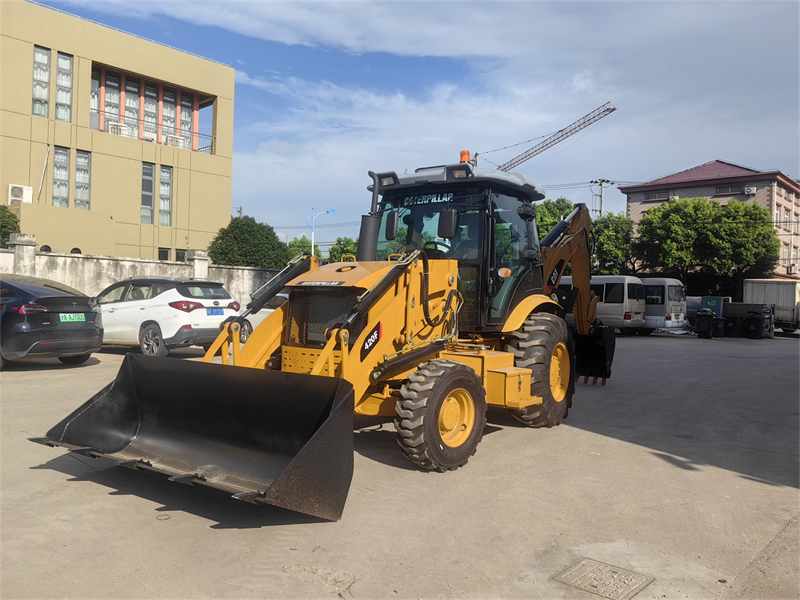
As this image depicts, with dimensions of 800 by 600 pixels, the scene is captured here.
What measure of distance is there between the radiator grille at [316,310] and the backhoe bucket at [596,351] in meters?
5.62

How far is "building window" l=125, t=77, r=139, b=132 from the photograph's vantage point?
35.6 meters

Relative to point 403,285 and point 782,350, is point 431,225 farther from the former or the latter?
point 782,350

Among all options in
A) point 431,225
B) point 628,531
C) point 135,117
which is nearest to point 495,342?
point 431,225

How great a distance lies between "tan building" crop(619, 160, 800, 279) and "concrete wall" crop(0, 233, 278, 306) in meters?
35.2

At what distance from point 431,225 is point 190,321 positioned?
22.1 feet

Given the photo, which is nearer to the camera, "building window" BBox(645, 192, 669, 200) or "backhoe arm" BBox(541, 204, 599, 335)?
"backhoe arm" BBox(541, 204, 599, 335)

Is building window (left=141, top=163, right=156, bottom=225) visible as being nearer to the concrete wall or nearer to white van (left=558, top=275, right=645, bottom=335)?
the concrete wall

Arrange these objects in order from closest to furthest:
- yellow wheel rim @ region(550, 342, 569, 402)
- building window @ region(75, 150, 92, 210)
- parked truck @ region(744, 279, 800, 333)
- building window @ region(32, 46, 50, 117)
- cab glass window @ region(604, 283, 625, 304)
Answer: yellow wheel rim @ region(550, 342, 569, 402), cab glass window @ region(604, 283, 625, 304), building window @ region(32, 46, 50, 117), parked truck @ region(744, 279, 800, 333), building window @ region(75, 150, 92, 210)

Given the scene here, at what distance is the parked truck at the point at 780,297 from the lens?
32.0 metres

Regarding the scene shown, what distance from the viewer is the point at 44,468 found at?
5.18m

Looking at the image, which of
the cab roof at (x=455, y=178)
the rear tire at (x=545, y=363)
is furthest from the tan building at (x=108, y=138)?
the rear tire at (x=545, y=363)

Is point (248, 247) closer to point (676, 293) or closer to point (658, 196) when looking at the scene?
point (676, 293)

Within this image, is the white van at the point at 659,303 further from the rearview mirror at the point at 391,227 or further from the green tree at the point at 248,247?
the rearview mirror at the point at 391,227

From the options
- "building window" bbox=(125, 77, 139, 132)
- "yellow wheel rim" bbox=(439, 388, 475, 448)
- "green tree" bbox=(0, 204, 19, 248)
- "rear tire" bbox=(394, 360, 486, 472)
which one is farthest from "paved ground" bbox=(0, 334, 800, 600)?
"building window" bbox=(125, 77, 139, 132)
